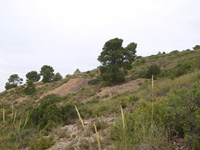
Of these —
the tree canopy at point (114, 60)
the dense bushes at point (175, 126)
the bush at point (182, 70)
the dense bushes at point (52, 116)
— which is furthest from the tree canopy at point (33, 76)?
the dense bushes at point (175, 126)

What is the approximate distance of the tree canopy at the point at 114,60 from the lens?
1758cm

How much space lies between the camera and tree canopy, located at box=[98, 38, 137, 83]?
692 inches

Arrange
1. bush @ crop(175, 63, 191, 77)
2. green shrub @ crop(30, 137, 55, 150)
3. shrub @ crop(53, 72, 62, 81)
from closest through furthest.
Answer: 1. green shrub @ crop(30, 137, 55, 150)
2. bush @ crop(175, 63, 191, 77)
3. shrub @ crop(53, 72, 62, 81)

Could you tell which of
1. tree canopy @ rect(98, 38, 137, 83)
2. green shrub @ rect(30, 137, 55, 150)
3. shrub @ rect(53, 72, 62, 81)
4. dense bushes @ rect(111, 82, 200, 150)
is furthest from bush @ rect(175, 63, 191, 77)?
shrub @ rect(53, 72, 62, 81)

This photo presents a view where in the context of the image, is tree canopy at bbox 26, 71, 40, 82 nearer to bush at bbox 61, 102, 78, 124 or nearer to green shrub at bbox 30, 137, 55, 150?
bush at bbox 61, 102, 78, 124

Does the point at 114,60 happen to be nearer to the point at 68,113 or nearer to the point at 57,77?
the point at 68,113

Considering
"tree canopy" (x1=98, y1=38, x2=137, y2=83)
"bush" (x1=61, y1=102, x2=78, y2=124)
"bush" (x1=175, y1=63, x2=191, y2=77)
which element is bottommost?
"bush" (x1=61, y1=102, x2=78, y2=124)

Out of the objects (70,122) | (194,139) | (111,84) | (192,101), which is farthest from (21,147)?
(111,84)

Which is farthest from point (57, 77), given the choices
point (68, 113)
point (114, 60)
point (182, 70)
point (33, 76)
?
point (182, 70)

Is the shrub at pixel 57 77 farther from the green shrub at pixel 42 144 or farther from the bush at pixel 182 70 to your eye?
the green shrub at pixel 42 144

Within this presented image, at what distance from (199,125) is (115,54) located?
15.9 metres

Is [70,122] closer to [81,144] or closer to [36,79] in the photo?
[81,144]

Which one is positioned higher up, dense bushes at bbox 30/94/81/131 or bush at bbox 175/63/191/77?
bush at bbox 175/63/191/77

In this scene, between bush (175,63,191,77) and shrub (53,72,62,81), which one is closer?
bush (175,63,191,77)
